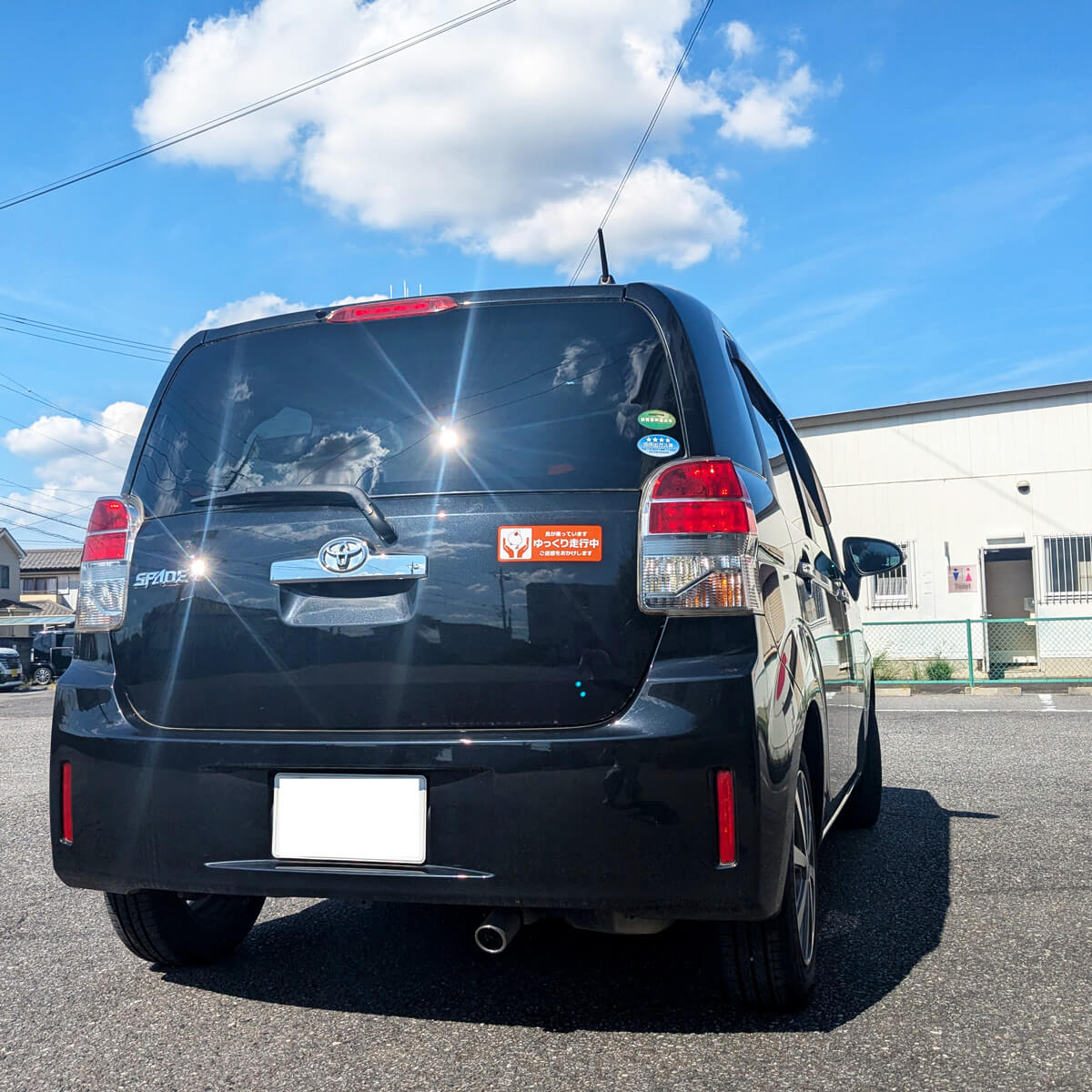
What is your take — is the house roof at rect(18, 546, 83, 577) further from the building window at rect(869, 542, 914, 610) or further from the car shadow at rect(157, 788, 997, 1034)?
the car shadow at rect(157, 788, 997, 1034)

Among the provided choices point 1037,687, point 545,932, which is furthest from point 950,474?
point 545,932

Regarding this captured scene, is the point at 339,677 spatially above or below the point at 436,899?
above

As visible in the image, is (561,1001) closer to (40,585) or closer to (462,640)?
(462,640)

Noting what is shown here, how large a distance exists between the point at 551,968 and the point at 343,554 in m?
1.38

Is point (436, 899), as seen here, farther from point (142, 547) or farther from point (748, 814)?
point (142, 547)

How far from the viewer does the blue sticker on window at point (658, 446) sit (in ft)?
7.82

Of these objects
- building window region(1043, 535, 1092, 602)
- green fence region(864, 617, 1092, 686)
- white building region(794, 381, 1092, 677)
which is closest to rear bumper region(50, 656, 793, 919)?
green fence region(864, 617, 1092, 686)

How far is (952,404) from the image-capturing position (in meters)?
20.9

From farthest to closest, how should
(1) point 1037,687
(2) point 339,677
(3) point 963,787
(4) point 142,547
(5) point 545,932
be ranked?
1. (1) point 1037,687
2. (3) point 963,787
3. (5) point 545,932
4. (4) point 142,547
5. (2) point 339,677

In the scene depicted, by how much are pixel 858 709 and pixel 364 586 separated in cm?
259

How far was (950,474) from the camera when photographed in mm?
20672

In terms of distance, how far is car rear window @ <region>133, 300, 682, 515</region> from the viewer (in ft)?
7.94

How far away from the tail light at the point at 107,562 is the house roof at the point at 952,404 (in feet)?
63.8

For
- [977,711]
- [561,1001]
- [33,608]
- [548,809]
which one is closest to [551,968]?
[561,1001]
